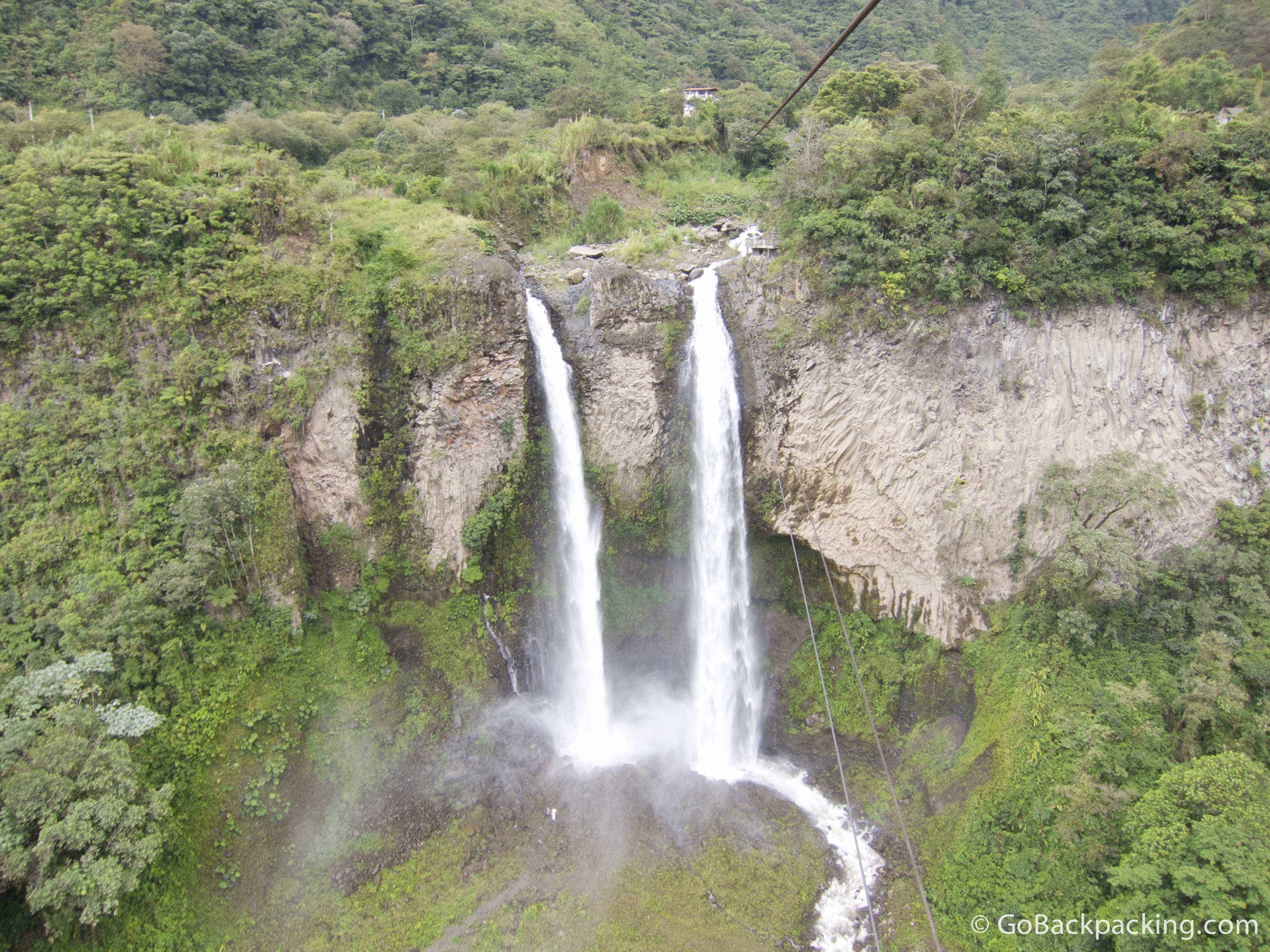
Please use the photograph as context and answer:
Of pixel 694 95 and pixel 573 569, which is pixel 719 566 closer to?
pixel 573 569

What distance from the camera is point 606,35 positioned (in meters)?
32.0

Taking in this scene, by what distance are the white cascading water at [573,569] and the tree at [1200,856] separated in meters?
9.45

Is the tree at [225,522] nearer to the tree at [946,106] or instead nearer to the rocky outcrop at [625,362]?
the rocky outcrop at [625,362]

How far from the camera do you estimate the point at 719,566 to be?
14.5m

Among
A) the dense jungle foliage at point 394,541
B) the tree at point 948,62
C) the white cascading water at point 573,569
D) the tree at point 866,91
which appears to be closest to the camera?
the dense jungle foliage at point 394,541

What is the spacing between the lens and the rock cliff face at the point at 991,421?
13.2 m

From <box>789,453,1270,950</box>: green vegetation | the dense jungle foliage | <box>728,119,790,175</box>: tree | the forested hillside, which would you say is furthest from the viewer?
<box>728,119,790,175</box>: tree

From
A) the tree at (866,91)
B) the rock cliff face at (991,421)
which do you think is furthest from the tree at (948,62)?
the rock cliff face at (991,421)

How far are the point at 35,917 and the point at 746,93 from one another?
2826 centimetres

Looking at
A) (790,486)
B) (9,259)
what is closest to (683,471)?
(790,486)

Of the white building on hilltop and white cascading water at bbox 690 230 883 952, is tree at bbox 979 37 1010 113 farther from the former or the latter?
white cascading water at bbox 690 230 883 952

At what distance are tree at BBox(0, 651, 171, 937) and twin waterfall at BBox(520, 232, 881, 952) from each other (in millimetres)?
7623
